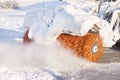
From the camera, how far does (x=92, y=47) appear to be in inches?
446

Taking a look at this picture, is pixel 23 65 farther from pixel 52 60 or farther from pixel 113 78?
pixel 113 78

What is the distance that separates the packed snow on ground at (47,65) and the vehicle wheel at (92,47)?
0.20m

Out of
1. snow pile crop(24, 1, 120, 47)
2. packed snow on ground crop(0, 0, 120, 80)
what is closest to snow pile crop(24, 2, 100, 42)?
snow pile crop(24, 1, 120, 47)

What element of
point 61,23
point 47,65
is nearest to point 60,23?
point 61,23

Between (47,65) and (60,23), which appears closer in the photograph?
(47,65)

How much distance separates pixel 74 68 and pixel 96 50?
3.61 feet

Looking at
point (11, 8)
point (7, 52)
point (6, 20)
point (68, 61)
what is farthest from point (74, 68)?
point (11, 8)

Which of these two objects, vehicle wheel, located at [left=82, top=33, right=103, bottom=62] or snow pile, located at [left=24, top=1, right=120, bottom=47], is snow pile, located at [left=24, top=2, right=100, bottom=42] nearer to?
snow pile, located at [left=24, top=1, right=120, bottom=47]

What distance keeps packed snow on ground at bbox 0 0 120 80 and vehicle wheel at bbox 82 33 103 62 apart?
20 centimetres

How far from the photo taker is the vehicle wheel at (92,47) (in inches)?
442

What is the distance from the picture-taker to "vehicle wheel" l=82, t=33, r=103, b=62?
11.2m

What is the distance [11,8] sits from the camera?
1176 inches

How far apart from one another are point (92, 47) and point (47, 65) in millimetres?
1401

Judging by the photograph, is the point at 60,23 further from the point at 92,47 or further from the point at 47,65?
the point at 47,65
